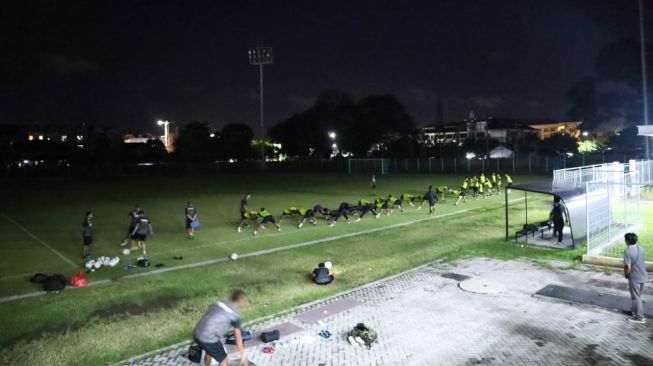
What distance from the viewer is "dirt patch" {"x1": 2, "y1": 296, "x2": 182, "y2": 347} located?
416 inches

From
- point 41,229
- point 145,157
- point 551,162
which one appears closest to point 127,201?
point 41,229

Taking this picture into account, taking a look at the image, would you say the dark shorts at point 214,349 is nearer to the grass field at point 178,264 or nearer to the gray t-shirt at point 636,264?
the grass field at point 178,264

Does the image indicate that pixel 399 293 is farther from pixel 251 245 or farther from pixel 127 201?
pixel 127 201

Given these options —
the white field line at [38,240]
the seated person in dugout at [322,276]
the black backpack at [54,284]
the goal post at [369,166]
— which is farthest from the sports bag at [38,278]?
the goal post at [369,166]

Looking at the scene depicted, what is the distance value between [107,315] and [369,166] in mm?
69482

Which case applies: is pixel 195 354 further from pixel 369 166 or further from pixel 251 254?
pixel 369 166

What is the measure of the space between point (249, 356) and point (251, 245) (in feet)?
37.1

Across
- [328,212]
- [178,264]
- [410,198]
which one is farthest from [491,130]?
[178,264]

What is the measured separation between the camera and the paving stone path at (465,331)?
29.1ft

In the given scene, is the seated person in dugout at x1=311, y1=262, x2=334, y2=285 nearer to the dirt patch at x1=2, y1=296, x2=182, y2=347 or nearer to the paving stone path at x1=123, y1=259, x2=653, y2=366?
the paving stone path at x1=123, y1=259, x2=653, y2=366

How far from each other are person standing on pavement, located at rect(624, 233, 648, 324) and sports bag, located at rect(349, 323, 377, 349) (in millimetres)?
5415

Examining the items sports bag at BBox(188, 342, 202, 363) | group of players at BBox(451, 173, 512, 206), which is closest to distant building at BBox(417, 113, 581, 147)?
group of players at BBox(451, 173, 512, 206)

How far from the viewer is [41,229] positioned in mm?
A: 25516

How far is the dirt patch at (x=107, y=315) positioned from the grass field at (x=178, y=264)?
1.0 inches
